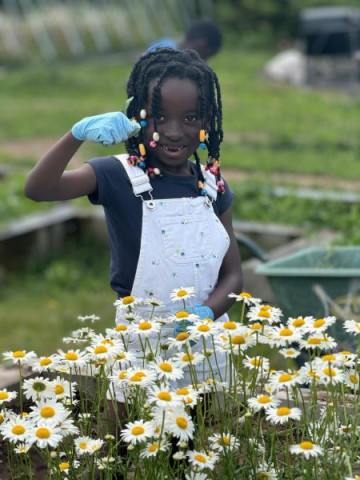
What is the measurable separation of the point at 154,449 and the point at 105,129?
0.97 m

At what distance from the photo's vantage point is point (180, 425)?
215 centimetres

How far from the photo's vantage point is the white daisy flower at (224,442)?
2385 millimetres

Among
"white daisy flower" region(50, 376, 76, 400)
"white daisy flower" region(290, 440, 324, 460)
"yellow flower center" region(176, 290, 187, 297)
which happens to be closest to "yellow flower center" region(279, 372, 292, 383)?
"white daisy flower" region(290, 440, 324, 460)

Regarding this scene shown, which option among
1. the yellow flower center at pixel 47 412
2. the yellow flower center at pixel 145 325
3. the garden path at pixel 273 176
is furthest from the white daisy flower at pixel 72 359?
the garden path at pixel 273 176

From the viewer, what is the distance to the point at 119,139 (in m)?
2.84

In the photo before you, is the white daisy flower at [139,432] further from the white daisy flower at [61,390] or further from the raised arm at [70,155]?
the raised arm at [70,155]

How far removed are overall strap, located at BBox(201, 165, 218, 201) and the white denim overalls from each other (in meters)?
0.07

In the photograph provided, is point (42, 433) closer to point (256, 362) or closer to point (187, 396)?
point (187, 396)

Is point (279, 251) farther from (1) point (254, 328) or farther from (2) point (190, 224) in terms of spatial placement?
(1) point (254, 328)

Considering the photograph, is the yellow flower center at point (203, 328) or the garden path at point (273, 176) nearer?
the yellow flower center at point (203, 328)

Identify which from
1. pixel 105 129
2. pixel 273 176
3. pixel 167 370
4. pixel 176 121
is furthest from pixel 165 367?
pixel 273 176

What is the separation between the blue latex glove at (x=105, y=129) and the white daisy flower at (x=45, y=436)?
92 centimetres

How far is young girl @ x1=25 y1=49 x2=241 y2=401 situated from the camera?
302cm

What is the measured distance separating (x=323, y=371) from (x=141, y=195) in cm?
100
